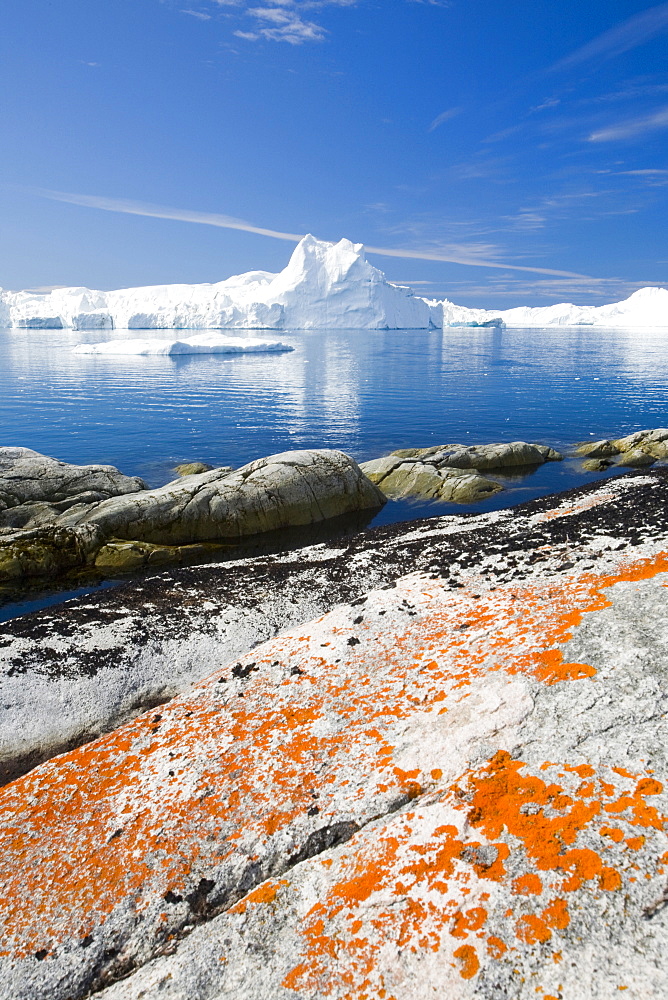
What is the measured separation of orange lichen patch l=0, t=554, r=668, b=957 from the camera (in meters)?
5.35

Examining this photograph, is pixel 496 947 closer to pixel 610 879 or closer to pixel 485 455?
pixel 610 879

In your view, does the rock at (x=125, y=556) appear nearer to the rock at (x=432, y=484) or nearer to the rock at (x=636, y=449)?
the rock at (x=432, y=484)

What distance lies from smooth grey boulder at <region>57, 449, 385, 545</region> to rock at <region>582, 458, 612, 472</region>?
543 inches

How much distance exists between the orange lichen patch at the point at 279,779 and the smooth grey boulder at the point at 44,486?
1534 cm

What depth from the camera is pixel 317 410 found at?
49969 millimetres

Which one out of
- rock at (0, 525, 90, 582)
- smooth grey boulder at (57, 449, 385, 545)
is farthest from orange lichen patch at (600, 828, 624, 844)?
rock at (0, 525, 90, 582)

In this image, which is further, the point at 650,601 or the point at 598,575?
the point at 598,575

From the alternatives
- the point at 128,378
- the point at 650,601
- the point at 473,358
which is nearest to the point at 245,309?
the point at 473,358

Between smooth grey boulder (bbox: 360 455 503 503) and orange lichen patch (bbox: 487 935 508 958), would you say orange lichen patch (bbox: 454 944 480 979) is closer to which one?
orange lichen patch (bbox: 487 935 508 958)

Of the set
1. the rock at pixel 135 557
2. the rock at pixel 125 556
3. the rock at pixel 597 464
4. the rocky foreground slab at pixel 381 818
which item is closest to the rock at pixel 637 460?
the rock at pixel 597 464

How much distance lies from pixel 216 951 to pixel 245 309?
20614 cm

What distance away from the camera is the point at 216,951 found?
4.85m

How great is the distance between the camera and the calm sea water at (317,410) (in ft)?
115

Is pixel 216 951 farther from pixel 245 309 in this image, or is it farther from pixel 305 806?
pixel 245 309
